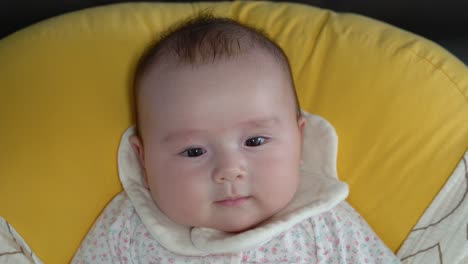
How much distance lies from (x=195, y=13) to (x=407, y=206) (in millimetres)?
686

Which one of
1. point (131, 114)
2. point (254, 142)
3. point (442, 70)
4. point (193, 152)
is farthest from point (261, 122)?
point (442, 70)

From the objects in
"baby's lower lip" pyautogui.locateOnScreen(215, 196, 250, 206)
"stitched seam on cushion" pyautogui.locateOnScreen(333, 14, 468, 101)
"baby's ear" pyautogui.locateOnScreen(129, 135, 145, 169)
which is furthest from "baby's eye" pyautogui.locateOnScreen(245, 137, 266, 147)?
"stitched seam on cushion" pyautogui.locateOnScreen(333, 14, 468, 101)

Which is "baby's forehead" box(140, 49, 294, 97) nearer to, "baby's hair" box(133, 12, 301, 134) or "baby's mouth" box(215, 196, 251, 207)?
"baby's hair" box(133, 12, 301, 134)

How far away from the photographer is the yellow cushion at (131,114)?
128 centimetres

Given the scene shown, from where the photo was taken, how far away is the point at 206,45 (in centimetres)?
120

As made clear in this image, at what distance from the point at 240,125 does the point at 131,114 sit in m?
0.34

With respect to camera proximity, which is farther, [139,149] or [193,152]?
[139,149]

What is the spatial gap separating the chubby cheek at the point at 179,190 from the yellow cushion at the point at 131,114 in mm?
189

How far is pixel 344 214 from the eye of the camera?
1275mm

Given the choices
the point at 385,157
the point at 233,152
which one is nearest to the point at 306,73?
the point at 385,157

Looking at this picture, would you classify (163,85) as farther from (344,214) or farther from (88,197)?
(344,214)

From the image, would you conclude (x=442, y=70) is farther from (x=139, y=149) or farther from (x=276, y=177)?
(x=139, y=149)

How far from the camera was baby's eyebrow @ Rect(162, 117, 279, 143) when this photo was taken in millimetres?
1137

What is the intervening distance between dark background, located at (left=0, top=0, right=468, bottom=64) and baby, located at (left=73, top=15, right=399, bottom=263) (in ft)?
2.16
